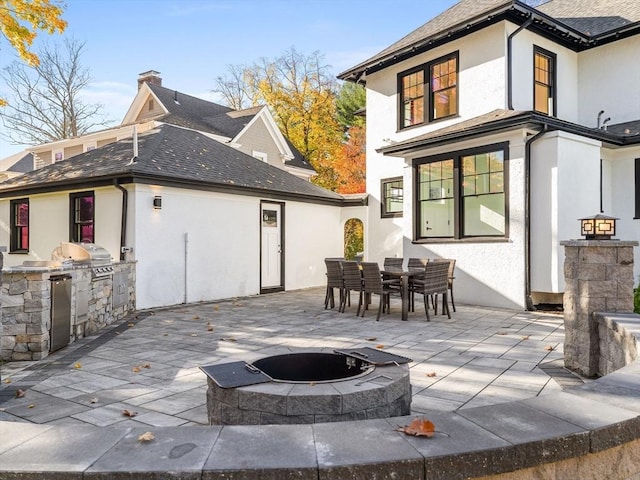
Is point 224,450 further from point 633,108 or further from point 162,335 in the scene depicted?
point 633,108

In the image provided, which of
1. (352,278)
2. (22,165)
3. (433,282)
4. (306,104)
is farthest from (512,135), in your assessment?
(22,165)

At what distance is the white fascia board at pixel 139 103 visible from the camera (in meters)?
19.0

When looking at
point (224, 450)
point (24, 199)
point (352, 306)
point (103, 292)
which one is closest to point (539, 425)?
point (224, 450)

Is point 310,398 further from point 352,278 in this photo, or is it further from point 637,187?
point 637,187

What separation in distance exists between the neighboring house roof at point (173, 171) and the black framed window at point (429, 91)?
11.4ft

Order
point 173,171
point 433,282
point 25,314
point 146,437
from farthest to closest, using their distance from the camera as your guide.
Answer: point 173,171 → point 433,282 → point 25,314 → point 146,437

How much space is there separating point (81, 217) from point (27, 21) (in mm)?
4181

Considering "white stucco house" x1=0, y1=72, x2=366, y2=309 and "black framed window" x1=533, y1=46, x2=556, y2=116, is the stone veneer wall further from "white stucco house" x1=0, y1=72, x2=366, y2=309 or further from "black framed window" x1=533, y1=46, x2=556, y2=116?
"black framed window" x1=533, y1=46, x2=556, y2=116

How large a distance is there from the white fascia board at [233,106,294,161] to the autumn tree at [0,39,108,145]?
11.5 m

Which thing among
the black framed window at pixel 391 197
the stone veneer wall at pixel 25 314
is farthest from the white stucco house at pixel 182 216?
the stone veneer wall at pixel 25 314

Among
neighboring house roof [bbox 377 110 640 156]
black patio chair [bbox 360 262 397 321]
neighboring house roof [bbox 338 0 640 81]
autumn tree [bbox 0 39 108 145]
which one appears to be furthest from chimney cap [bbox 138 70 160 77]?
black patio chair [bbox 360 262 397 321]

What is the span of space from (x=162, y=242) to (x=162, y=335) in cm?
339

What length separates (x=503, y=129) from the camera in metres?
8.22

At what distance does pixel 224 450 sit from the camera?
152 centimetres
